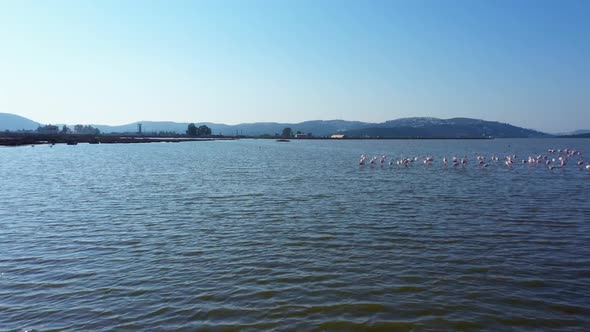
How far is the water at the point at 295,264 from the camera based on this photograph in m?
8.89

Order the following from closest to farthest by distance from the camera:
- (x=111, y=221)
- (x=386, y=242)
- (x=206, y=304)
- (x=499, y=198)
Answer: (x=206, y=304) → (x=386, y=242) → (x=111, y=221) → (x=499, y=198)

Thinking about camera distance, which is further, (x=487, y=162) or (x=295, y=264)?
(x=487, y=162)

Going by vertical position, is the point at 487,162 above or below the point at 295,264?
above

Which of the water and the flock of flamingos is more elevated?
the flock of flamingos

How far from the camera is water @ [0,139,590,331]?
8.89 meters

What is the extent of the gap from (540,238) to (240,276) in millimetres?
11793

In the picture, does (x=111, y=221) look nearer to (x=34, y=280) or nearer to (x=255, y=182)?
(x=34, y=280)

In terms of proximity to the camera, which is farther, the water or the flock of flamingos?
the flock of flamingos

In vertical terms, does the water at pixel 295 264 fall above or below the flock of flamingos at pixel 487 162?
below

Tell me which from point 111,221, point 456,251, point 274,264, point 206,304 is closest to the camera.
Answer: point 206,304

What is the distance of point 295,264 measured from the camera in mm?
12258

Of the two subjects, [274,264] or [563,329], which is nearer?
[563,329]

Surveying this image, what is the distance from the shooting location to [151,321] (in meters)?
8.62

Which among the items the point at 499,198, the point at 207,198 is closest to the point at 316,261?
the point at 207,198
